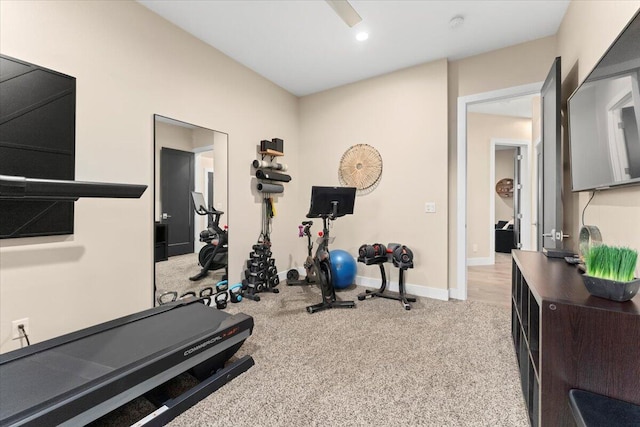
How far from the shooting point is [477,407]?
60.9 inches

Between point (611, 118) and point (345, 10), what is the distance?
1990 mm

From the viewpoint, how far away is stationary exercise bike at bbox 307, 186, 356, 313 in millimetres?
3035

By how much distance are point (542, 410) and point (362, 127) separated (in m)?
3.47

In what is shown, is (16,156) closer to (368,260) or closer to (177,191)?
(177,191)

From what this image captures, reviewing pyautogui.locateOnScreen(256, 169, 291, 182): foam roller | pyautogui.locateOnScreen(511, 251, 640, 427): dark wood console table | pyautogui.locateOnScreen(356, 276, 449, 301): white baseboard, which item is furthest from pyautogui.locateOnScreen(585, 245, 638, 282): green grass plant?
pyautogui.locateOnScreen(256, 169, 291, 182): foam roller

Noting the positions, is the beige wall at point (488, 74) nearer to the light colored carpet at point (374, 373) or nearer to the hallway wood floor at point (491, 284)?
the hallway wood floor at point (491, 284)

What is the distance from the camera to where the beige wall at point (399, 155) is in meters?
3.35

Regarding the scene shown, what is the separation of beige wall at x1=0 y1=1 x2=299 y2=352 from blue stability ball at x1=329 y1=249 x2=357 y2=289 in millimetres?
2085

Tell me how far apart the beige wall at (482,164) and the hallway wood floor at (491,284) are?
0.41 meters

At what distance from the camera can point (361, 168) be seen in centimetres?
388

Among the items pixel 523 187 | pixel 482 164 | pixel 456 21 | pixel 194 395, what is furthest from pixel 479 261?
pixel 194 395

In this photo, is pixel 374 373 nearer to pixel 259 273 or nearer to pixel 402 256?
pixel 402 256

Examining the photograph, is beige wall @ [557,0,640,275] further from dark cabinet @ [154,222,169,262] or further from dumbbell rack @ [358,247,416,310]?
dark cabinet @ [154,222,169,262]

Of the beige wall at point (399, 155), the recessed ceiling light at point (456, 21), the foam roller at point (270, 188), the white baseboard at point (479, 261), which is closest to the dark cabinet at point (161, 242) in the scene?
the foam roller at point (270, 188)
